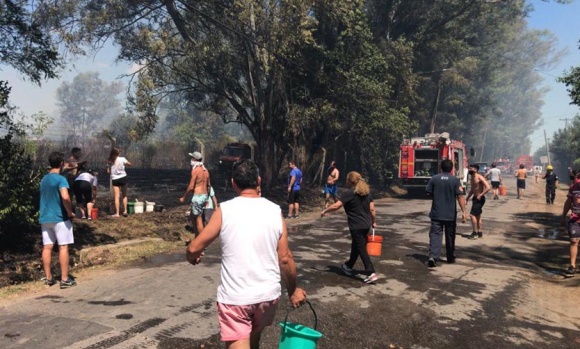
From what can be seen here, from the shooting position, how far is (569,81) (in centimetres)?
1268

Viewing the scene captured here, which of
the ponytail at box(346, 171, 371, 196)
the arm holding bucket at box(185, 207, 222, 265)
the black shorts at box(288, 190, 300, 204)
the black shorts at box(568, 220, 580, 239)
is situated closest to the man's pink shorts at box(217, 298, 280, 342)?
the arm holding bucket at box(185, 207, 222, 265)

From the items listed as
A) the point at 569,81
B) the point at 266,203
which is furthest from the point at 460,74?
the point at 266,203

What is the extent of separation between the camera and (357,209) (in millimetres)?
6766

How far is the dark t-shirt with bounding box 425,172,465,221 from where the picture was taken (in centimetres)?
790

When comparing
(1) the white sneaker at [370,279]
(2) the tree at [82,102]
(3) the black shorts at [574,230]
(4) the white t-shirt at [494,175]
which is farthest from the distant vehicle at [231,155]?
(2) the tree at [82,102]

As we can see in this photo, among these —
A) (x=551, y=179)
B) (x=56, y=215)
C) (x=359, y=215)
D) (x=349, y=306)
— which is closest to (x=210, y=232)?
(x=349, y=306)

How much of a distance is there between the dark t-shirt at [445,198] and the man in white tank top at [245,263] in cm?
569

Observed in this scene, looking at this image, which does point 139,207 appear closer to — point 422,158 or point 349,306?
point 349,306

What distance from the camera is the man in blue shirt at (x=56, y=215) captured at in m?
6.13

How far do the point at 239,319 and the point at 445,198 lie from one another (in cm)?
608

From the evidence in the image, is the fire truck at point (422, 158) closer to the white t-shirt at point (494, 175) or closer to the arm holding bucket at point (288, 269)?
the white t-shirt at point (494, 175)

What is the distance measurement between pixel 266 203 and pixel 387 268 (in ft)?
17.6

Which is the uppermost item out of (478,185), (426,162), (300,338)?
(426,162)

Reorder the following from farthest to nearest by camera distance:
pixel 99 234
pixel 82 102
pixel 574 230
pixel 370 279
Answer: pixel 82 102 → pixel 99 234 → pixel 574 230 → pixel 370 279
